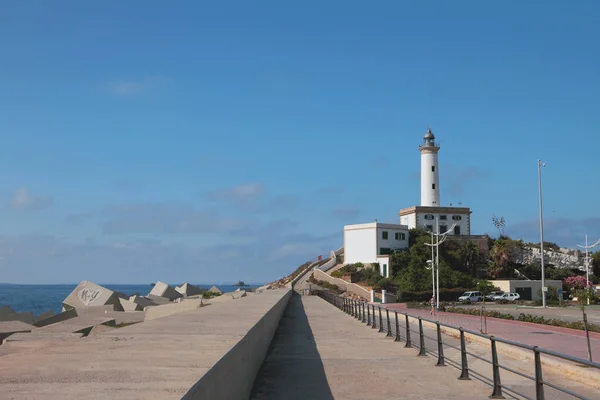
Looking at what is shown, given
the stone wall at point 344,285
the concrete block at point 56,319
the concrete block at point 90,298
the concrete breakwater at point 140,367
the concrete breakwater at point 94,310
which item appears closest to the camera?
the concrete breakwater at point 140,367

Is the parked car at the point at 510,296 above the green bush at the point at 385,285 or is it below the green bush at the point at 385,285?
below

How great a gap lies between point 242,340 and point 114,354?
6.76 feet

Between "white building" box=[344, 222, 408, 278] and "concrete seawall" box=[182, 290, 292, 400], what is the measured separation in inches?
2284

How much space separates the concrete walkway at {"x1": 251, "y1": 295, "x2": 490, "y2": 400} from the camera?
9336 millimetres

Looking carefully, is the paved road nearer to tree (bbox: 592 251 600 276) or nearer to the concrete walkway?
the concrete walkway

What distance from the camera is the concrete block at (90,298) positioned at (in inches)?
1437

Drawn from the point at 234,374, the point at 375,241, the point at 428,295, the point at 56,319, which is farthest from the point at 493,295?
the point at 234,374

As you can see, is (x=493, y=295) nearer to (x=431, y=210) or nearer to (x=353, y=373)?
(x=431, y=210)

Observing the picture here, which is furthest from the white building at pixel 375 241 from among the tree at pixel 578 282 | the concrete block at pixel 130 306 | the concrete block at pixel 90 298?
the concrete block at pixel 130 306

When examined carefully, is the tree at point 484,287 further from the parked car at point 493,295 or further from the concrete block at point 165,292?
the concrete block at point 165,292

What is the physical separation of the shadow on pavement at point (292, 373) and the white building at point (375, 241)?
52.3m

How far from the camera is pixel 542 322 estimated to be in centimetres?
2652

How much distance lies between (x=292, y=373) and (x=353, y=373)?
110cm

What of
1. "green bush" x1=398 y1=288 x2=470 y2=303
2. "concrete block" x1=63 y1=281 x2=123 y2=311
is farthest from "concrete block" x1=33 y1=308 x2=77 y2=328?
"green bush" x1=398 y1=288 x2=470 y2=303
